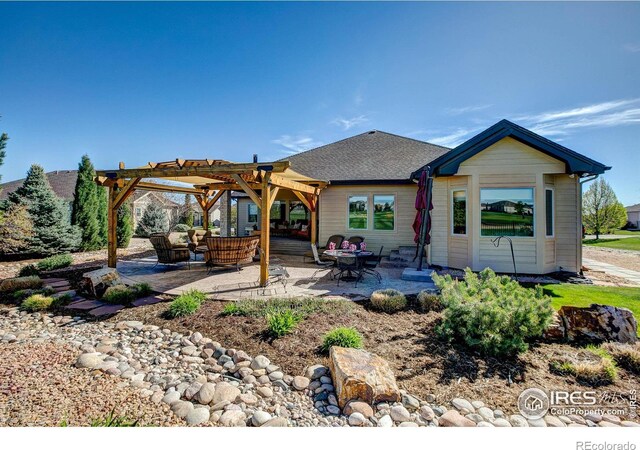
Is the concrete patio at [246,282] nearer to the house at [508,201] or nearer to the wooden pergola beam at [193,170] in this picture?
the house at [508,201]

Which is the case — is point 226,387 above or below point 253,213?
below

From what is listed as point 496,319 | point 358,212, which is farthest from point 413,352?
point 358,212

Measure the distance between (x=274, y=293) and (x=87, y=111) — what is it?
9308 mm

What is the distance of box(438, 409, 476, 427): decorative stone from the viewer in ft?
8.38

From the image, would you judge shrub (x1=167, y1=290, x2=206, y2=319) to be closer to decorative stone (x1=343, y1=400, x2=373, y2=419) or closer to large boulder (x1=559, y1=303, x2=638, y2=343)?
decorative stone (x1=343, y1=400, x2=373, y2=419)

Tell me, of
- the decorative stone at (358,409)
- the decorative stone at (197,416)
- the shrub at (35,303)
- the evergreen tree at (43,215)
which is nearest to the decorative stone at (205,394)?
the decorative stone at (197,416)

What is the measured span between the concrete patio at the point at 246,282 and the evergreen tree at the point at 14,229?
4.23m

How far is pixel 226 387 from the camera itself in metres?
3.08

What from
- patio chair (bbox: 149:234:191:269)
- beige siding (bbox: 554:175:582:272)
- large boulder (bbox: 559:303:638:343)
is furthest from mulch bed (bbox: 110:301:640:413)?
beige siding (bbox: 554:175:582:272)

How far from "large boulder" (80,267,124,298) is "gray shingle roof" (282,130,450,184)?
7.96 metres

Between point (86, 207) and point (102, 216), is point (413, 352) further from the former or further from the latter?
point (102, 216)

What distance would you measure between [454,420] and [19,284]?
9.62 m

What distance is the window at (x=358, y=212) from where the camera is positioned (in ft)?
38.8
